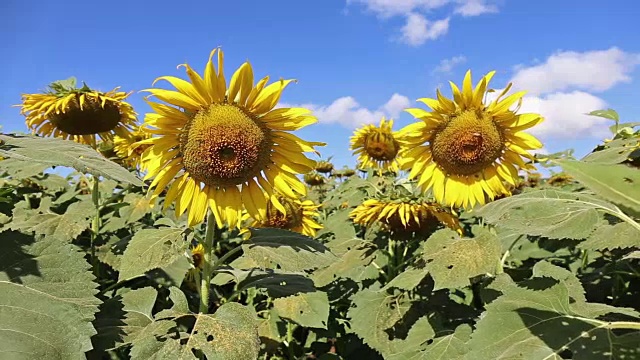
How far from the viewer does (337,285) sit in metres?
3.55

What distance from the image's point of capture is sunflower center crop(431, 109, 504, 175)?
2879 millimetres

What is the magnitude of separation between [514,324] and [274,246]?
2.79 feet

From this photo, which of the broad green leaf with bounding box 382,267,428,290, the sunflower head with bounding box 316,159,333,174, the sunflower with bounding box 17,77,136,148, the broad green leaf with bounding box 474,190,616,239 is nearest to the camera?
the broad green leaf with bounding box 474,190,616,239

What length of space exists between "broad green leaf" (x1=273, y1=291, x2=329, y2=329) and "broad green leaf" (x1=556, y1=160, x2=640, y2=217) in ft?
6.48

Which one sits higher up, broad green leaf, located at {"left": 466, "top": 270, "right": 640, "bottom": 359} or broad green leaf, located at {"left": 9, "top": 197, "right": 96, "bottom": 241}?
broad green leaf, located at {"left": 9, "top": 197, "right": 96, "bottom": 241}

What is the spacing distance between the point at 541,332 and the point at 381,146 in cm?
479

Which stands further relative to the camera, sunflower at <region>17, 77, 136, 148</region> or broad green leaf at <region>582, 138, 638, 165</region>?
sunflower at <region>17, 77, 136, 148</region>

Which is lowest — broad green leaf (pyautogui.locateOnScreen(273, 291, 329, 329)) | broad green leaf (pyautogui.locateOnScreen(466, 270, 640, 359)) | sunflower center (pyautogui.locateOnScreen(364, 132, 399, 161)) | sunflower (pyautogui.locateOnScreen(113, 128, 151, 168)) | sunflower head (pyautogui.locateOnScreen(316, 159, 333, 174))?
broad green leaf (pyautogui.locateOnScreen(466, 270, 640, 359))

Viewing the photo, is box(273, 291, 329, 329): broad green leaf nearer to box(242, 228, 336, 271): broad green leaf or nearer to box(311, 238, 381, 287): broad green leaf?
box(311, 238, 381, 287): broad green leaf

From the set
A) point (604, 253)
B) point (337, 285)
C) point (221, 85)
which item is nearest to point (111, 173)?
point (221, 85)

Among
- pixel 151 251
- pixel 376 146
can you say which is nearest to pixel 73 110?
pixel 151 251

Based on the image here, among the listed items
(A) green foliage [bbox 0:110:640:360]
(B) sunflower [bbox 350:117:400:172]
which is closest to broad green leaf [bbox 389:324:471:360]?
(A) green foliage [bbox 0:110:640:360]

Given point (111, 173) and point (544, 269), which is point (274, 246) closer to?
point (111, 173)

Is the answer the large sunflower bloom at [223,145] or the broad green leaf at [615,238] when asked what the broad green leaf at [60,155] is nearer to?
the large sunflower bloom at [223,145]
